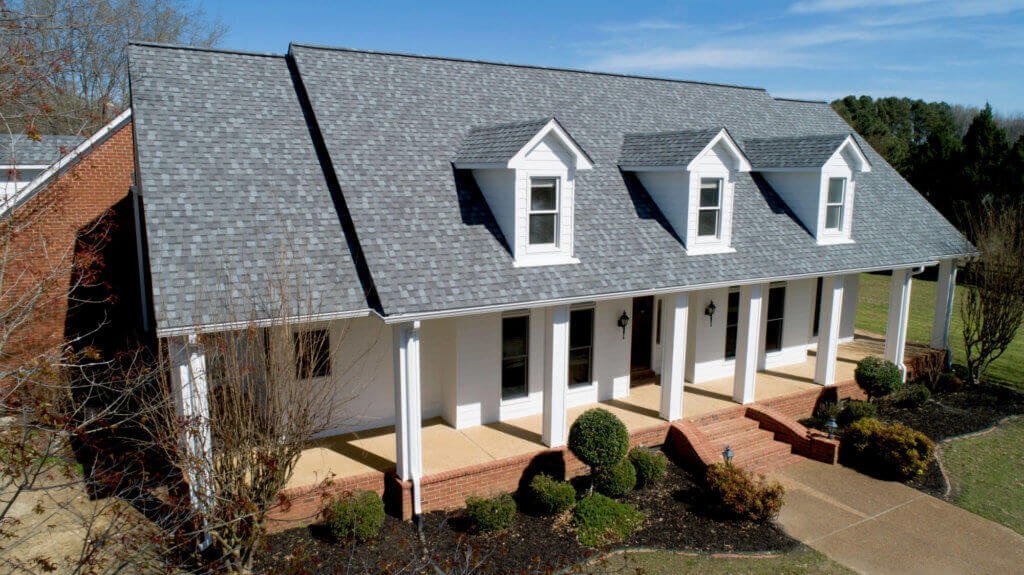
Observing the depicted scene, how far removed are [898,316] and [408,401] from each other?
14290mm

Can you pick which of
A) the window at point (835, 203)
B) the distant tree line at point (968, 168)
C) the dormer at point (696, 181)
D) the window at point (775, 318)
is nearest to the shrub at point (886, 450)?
the window at point (775, 318)

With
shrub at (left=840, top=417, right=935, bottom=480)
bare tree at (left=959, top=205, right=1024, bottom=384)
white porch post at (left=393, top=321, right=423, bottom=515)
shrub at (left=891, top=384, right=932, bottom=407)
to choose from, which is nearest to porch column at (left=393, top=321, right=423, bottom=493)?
white porch post at (left=393, top=321, right=423, bottom=515)

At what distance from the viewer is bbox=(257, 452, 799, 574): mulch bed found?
10.4 meters

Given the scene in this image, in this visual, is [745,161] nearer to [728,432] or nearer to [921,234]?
[728,432]

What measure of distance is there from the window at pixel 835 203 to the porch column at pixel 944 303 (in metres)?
4.76

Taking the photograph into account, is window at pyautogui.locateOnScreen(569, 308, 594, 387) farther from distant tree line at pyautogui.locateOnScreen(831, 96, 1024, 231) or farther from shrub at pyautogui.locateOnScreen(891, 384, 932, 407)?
distant tree line at pyautogui.locateOnScreen(831, 96, 1024, 231)

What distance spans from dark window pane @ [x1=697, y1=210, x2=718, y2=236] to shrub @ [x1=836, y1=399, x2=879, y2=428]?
17.7 feet

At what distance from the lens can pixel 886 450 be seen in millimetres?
14180

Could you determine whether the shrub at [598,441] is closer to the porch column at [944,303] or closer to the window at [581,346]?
the window at [581,346]

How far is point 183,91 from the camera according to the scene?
1305 centimetres

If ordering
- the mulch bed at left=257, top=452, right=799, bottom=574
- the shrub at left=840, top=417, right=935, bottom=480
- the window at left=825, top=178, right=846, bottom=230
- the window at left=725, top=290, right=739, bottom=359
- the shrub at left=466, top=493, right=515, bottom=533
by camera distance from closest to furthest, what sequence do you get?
→ the mulch bed at left=257, top=452, right=799, bottom=574 < the shrub at left=466, top=493, right=515, bottom=533 < the shrub at left=840, top=417, right=935, bottom=480 < the window at left=825, top=178, right=846, bottom=230 < the window at left=725, top=290, right=739, bottom=359

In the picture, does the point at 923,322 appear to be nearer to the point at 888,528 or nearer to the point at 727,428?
the point at 727,428

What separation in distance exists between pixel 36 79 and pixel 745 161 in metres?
13.0

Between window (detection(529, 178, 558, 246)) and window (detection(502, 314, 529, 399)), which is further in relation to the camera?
window (detection(502, 314, 529, 399))
